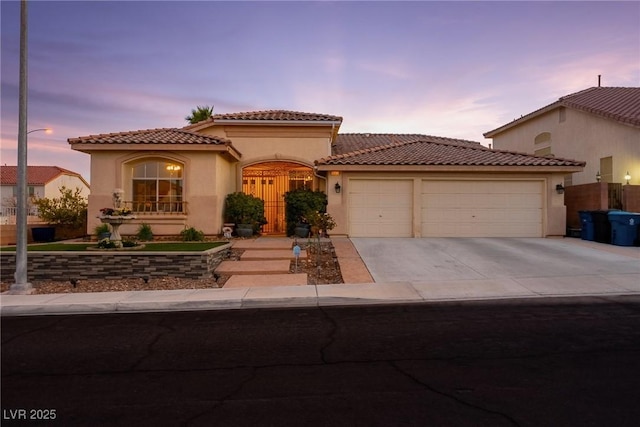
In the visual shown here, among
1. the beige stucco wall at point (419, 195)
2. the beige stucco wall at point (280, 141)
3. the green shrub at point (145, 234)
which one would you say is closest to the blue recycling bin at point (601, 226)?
the beige stucco wall at point (419, 195)

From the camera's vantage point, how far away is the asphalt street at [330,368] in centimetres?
390

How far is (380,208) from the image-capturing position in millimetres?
16969

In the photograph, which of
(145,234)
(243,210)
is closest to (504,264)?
(243,210)

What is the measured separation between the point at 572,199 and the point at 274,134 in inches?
525

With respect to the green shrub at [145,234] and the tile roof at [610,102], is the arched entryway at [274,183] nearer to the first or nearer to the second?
the green shrub at [145,234]

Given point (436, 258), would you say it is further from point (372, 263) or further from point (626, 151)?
point (626, 151)

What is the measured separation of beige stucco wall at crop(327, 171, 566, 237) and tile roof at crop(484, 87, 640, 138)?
4.76 metres

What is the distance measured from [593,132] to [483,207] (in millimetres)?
8199

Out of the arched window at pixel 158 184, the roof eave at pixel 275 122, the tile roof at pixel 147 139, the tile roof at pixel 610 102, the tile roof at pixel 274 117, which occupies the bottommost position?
the arched window at pixel 158 184

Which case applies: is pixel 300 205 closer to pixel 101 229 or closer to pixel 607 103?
pixel 101 229

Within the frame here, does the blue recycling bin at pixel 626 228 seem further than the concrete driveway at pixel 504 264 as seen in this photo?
Yes

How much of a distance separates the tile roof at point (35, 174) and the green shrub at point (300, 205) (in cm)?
4024

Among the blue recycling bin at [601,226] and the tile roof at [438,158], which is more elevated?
the tile roof at [438,158]

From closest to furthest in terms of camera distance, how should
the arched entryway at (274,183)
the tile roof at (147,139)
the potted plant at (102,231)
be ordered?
the potted plant at (102,231) < the tile roof at (147,139) < the arched entryway at (274,183)
